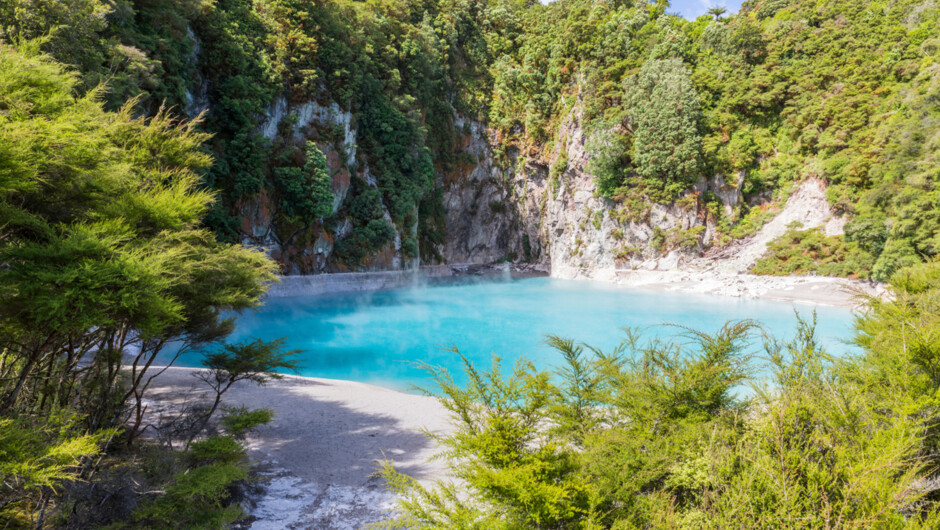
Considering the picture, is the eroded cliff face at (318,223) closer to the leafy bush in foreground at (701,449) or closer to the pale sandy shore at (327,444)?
the pale sandy shore at (327,444)

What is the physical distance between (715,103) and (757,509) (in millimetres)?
37280

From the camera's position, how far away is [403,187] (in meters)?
30.7

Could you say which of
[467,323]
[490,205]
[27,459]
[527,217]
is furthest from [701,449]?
[527,217]

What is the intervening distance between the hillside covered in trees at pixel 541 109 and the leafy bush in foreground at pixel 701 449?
14323 millimetres

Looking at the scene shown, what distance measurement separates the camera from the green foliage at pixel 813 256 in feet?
71.9

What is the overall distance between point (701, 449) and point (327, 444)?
541 centimetres

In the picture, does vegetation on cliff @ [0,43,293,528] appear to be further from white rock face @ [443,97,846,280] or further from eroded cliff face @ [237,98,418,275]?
white rock face @ [443,97,846,280]

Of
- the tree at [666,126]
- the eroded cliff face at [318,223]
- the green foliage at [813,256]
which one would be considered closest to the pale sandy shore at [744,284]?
the green foliage at [813,256]

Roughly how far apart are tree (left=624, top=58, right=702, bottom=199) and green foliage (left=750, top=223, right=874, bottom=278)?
751 cm

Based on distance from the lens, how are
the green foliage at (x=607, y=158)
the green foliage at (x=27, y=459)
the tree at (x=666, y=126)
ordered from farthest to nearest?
1. the green foliage at (x=607, y=158)
2. the tree at (x=666, y=126)
3. the green foliage at (x=27, y=459)

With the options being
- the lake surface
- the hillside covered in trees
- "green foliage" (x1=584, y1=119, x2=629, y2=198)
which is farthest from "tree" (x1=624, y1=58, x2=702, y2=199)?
the lake surface

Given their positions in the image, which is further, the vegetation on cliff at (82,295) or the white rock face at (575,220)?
the white rock face at (575,220)

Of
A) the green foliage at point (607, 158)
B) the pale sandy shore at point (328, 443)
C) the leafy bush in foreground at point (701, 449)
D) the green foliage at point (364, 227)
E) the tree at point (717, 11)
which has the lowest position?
the pale sandy shore at point (328, 443)

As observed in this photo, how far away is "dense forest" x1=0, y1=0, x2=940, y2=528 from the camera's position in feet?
8.86
